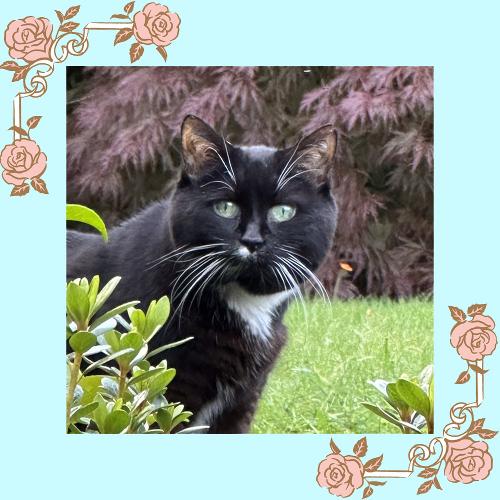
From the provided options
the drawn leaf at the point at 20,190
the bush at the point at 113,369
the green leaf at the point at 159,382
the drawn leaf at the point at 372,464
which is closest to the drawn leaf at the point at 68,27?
the drawn leaf at the point at 20,190

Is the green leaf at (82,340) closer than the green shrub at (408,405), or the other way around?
the green leaf at (82,340)

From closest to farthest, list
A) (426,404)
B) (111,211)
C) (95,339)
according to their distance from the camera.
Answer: (95,339)
(426,404)
(111,211)

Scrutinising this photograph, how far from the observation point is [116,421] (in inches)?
75.6

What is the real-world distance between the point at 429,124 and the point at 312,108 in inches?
13.6

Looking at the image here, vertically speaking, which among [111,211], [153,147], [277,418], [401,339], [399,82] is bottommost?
[277,418]

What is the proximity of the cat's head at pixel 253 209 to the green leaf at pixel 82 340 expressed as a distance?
522 mm

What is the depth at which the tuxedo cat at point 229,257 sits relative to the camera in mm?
2303

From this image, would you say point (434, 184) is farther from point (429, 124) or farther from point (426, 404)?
point (426, 404)

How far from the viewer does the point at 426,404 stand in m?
2.18

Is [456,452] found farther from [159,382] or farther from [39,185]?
[39,185]

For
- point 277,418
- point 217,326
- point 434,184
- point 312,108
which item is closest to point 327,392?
point 277,418

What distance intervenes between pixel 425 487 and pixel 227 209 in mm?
839

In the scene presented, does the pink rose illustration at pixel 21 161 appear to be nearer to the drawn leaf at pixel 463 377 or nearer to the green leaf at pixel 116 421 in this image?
the green leaf at pixel 116 421

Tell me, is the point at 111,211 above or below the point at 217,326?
above
